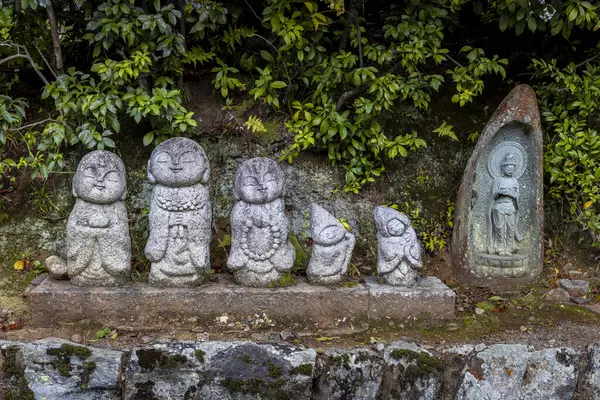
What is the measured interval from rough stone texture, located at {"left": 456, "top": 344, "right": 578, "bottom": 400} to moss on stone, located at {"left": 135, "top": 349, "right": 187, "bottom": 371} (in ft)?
5.96

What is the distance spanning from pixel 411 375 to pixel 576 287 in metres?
2.05

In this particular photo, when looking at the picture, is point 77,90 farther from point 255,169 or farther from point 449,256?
point 449,256

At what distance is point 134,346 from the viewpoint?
4281 mm

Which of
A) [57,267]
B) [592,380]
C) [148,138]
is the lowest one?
[592,380]

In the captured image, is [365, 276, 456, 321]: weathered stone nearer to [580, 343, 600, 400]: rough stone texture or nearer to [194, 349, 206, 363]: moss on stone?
[580, 343, 600, 400]: rough stone texture

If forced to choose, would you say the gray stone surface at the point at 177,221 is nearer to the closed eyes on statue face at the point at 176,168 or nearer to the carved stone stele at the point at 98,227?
the closed eyes on statue face at the point at 176,168

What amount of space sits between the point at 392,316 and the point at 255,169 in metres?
1.52

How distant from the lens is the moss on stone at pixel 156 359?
401 centimetres

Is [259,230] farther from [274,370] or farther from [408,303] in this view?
[408,303]

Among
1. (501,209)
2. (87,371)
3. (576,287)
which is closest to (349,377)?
(87,371)

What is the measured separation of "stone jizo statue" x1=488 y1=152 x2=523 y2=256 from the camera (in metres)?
5.31

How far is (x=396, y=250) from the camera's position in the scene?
4.83 metres

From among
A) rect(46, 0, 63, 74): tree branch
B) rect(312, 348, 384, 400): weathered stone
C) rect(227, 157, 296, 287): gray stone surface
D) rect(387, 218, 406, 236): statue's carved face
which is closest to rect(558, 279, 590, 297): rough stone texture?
rect(387, 218, 406, 236): statue's carved face

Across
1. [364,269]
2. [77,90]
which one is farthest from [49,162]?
[364,269]
